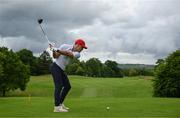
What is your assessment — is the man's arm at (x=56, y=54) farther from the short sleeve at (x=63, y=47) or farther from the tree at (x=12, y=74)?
the tree at (x=12, y=74)

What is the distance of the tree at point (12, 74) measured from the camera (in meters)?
66.6

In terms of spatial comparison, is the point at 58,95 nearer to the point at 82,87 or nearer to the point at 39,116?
the point at 39,116

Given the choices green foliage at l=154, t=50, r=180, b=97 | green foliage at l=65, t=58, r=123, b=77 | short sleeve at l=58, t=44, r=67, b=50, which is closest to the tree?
green foliage at l=154, t=50, r=180, b=97

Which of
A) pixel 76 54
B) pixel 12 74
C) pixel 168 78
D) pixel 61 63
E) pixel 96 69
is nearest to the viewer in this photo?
pixel 76 54

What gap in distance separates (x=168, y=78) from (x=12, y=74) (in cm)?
2403

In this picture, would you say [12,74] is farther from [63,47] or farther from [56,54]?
[63,47]

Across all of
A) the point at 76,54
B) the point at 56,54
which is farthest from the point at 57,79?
the point at 76,54

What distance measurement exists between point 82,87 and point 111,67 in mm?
90954

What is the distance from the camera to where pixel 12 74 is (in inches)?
2702

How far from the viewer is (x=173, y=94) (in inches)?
2169

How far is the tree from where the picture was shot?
218 feet

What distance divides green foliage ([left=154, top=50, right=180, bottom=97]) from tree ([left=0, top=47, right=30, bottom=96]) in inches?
809

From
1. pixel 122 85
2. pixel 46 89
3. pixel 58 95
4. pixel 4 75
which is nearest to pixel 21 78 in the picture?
pixel 4 75

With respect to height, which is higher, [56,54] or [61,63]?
[56,54]
